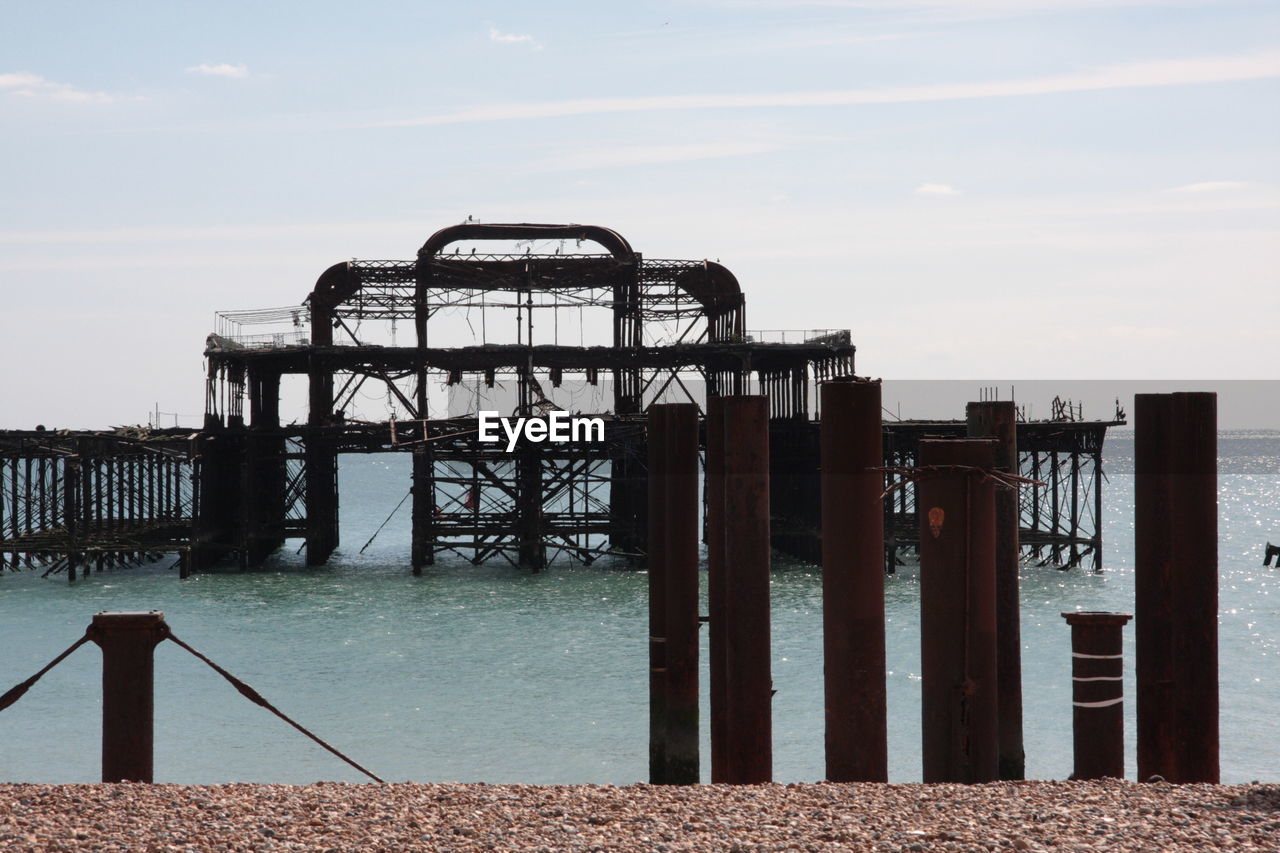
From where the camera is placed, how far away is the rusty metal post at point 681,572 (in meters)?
11.0

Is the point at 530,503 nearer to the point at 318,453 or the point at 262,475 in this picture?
the point at 318,453

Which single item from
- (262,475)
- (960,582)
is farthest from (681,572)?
(262,475)

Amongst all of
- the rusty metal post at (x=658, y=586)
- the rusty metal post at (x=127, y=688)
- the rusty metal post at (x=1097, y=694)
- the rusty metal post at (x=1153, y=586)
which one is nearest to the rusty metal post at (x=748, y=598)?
the rusty metal post at (x=658, y=586)

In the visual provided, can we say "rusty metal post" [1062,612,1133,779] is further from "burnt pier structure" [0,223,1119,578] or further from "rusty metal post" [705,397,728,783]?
"burnt pier structure" [0,223,1119,578]

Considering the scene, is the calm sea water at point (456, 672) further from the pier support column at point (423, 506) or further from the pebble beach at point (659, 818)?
the pebble beach at point (659, 818)

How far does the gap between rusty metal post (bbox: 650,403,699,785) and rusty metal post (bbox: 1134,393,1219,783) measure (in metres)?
3.81

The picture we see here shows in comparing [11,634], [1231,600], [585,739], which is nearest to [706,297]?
[1231,600]

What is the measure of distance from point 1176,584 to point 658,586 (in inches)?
182

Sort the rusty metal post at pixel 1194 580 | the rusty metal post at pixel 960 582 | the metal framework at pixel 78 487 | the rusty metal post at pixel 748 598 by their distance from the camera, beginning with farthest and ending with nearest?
1. the metal framework at pixel 78 487
2. the rusty metal post at pixel 748 598
3. the rusty metal post at pixel 1194 580
4. the rusty metal post at pixel 960 582

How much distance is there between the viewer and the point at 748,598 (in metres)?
9.62

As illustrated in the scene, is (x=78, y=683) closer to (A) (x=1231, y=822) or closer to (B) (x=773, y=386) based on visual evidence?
(A) (x=1231, y=822)

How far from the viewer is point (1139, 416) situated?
8500 mm

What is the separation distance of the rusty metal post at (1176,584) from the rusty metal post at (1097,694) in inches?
9.5

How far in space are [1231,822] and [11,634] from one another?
32921 mm
